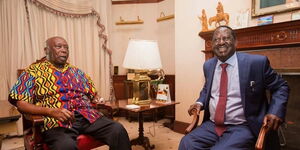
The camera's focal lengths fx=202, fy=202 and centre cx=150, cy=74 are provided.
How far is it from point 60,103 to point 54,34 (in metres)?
1.86

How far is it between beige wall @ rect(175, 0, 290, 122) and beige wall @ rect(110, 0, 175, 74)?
831mm

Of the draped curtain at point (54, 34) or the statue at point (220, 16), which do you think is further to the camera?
the draped curtain at point (54, 34)

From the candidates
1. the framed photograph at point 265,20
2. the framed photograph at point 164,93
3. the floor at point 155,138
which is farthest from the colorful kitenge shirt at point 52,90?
the framed photograph at point 265,20

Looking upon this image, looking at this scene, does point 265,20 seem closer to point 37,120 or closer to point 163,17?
point 163,17

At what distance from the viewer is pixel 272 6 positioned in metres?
1.99

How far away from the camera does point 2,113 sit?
150 centimetres

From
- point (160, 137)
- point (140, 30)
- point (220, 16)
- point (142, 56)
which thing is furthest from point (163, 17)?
point (160, 137)

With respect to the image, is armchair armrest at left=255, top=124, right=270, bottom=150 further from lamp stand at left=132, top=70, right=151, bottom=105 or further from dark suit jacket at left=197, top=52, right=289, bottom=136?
lamp stand at left=132, top=70, right=151, bottom=105

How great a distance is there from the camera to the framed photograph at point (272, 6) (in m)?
1.86

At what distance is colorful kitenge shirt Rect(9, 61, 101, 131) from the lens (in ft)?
5.21

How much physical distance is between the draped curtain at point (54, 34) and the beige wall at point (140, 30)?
0.91ft

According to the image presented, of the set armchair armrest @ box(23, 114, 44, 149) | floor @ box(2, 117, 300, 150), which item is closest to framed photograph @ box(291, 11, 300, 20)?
floor @ box(2, 117, 300, 150)

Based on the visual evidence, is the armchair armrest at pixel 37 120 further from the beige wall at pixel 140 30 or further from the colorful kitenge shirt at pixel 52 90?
the beige wall at pixel 140 30

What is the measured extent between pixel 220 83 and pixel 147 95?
3.17 feet
